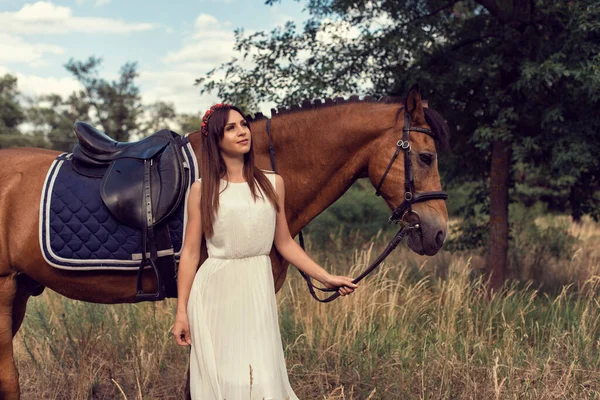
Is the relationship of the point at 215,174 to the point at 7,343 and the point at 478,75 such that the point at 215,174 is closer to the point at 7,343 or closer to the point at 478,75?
the point at 7,343

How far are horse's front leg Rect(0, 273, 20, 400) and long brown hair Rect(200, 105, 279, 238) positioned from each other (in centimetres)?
125

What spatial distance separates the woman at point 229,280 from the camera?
7.63 feet

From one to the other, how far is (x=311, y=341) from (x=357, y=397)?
0.66 m

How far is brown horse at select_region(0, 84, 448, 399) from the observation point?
108 inches

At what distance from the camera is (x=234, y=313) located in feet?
7.68

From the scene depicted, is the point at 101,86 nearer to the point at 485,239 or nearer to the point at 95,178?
the point at 485,239

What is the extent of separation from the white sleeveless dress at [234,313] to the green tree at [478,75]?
367 cm

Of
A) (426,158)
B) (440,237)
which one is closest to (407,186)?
(426,158)

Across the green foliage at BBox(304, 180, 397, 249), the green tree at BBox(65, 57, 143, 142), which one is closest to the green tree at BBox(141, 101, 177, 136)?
the green tree at BBox(65, 57, 143, 142)

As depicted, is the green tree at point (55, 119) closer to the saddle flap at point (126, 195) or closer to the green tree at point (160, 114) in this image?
the green tree at point (160, 114)

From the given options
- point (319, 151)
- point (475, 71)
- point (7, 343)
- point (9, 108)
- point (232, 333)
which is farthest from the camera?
point (9, 108)

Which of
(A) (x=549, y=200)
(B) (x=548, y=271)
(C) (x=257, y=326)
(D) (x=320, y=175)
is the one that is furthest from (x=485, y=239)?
(A) (x=549, y=200)

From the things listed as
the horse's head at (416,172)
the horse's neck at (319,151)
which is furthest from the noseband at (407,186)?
the horse's neck at (319,151)

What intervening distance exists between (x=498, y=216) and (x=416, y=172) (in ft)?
13.3
